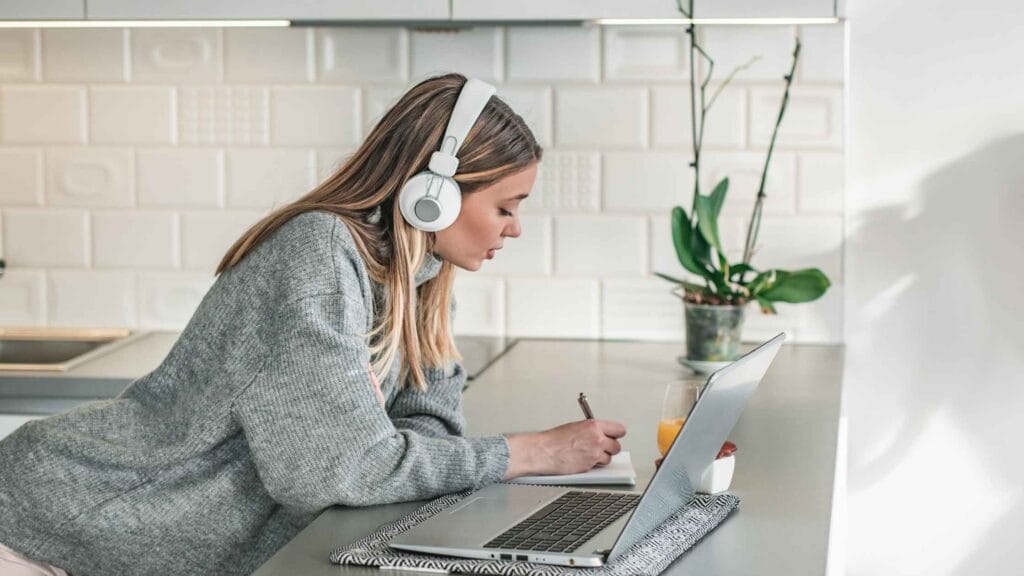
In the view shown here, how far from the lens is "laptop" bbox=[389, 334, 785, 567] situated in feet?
4.57

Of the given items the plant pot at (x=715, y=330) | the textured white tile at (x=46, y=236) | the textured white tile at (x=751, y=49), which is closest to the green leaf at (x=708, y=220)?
the plant pot at (x=715, y=330)

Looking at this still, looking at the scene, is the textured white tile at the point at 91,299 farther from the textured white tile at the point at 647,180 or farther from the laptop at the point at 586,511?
the laptop at the point at 586,511

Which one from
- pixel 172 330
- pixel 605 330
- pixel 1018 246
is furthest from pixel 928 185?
pixel 172 330

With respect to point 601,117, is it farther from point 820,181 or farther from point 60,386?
point 60,386

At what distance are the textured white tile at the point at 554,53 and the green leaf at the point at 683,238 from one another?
420 mm

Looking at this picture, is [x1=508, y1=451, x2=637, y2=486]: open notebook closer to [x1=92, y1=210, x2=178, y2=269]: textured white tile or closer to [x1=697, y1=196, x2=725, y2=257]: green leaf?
[x1=697, y1=196, x2=725, y2=257]: green leaf

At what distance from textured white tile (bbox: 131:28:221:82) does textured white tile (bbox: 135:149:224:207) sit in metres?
0.16

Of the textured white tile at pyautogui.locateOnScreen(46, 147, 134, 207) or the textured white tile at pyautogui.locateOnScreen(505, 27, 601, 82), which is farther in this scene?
the textured white tile at pyautogui.locateOnScreen(46, 147, 134, 207)

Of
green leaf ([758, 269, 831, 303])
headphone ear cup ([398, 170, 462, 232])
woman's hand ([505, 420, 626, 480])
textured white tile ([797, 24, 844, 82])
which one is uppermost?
textured white tile ([797, 24, 844, 82])

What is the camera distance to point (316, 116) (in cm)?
298

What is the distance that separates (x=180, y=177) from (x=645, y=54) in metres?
1.03

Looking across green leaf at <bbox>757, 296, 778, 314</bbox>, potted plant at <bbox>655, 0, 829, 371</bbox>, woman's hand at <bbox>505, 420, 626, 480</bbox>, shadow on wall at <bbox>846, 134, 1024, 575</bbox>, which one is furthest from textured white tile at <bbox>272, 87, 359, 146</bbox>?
woman's hand at <bbox>505, 420, 626, 480</bbox>

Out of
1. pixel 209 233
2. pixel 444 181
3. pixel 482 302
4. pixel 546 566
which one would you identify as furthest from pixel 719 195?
pixel 546 566

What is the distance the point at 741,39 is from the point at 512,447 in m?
1.40
